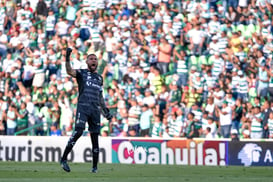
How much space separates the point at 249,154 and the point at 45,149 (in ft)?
20.9

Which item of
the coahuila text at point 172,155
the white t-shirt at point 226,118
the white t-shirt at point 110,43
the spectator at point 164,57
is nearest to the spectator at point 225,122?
the white t-shirt at point 226,118

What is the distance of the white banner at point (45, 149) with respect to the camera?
23156mm

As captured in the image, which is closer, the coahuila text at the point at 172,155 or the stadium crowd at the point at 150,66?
the coahuila text at the point at 172,155

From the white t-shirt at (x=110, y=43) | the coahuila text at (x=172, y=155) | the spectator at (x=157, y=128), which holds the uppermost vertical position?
the white t-shirt at (x=110, y=43)

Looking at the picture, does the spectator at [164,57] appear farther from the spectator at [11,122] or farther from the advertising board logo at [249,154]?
the advertising board logo at [249,154]

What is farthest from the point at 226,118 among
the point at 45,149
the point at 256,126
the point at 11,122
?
the point at 11,122

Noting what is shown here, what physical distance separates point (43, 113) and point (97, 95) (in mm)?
11095

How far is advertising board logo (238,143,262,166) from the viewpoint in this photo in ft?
69.4

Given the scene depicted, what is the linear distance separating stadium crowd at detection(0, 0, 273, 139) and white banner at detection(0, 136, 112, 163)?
1175mm

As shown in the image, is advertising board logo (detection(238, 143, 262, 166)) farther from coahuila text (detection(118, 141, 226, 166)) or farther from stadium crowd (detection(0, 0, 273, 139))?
stadium crowd (detection(0, 0, 273, 139))

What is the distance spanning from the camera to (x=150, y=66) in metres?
26.3

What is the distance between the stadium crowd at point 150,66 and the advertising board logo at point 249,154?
71 cm

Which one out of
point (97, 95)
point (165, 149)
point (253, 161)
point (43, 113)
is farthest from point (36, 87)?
point (97, 95)

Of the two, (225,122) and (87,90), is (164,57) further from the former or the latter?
(87,90)
